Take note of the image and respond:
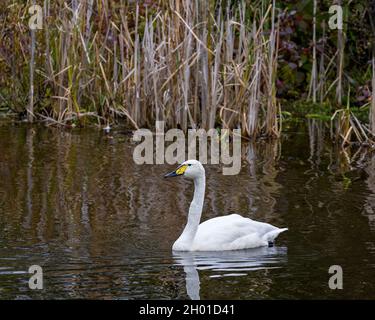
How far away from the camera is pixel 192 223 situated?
30.7 feet

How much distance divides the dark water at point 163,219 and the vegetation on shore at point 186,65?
646mm

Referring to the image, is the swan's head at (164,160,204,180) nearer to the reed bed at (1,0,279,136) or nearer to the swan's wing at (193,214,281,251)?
the swan's wing at (193,214,281,251)

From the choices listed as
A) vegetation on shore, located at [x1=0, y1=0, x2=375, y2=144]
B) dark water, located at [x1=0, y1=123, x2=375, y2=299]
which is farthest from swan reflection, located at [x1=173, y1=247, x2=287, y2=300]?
Result: vegetation on shore, located at [x1=0, y1=0, x2=375, y2=144]

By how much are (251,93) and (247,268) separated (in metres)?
5.88

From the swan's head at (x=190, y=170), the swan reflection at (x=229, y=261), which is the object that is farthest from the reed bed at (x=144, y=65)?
the swan reflection at (x=229, y=261)

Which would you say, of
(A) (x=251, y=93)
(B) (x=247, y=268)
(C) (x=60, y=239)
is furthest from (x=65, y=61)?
(B) (x=247, y=268)

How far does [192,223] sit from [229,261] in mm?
576

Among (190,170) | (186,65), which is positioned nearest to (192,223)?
(190,170)

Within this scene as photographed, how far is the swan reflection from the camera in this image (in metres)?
8.49

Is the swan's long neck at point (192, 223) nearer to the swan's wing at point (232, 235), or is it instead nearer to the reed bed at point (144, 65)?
the swan's wing at point (232, 235)

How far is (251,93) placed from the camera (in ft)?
47.0
